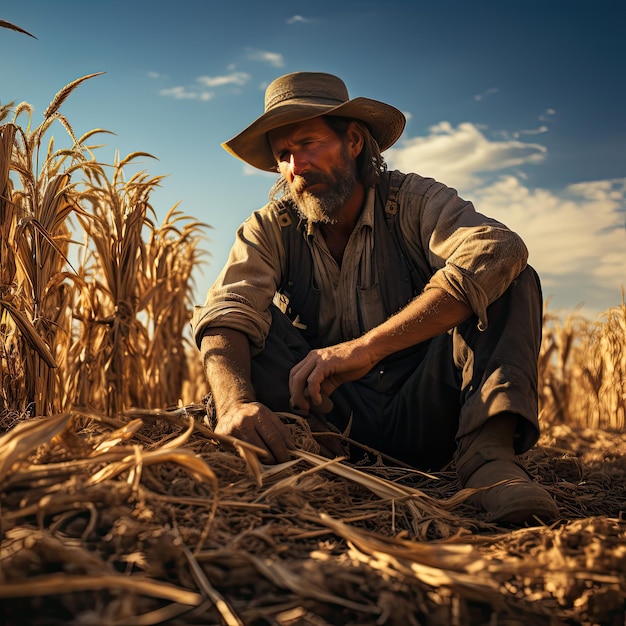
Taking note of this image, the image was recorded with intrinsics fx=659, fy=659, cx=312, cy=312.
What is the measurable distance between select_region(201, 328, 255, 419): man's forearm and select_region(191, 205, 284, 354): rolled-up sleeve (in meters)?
0.04

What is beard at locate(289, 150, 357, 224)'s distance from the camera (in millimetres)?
2891

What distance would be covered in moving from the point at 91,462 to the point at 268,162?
2.19m

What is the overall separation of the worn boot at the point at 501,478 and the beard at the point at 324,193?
1166 mm

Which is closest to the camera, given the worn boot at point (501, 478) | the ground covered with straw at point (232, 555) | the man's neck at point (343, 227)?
the ground covered with straw at point (232, 555)

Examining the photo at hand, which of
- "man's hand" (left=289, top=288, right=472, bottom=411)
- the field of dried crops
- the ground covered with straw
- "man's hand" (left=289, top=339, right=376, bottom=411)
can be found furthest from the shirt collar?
the ground covered with straw

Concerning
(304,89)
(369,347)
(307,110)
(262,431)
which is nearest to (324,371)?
(369,347)

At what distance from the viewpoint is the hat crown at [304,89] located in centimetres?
301

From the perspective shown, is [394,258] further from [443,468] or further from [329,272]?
[443,468]

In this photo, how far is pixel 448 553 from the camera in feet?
4.50

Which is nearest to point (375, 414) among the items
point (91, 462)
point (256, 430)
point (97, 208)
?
point (256, 430)

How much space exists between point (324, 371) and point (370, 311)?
2.21 ft

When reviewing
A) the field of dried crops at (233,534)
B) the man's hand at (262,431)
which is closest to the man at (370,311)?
the man's hand at (262,431)

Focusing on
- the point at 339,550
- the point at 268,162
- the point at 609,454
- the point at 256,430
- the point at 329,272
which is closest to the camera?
the point at 339,550

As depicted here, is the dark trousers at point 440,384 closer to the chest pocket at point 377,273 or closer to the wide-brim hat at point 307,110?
the chest pocket at point 377,273
